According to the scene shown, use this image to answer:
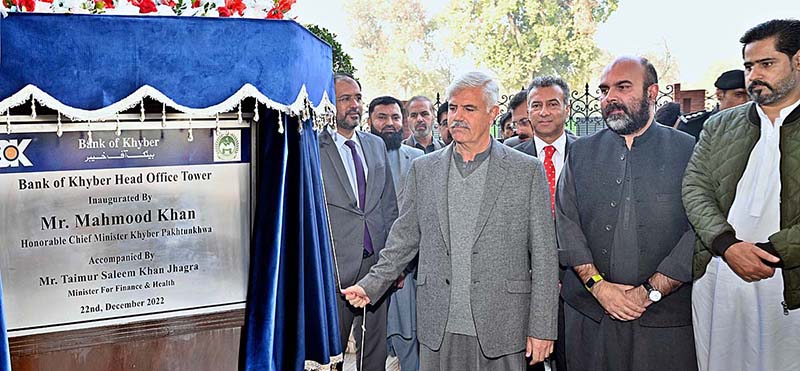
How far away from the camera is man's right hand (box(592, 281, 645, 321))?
297 centimetres

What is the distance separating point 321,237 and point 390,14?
2508 cm

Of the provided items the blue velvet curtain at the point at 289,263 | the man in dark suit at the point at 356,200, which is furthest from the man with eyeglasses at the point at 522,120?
the blue velvet curtain at the point at 289,263

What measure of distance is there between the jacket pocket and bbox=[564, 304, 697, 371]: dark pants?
594 millimetres

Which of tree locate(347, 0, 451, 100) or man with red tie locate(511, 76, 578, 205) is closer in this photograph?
man with red tie locate(511, 76, 578, 205)

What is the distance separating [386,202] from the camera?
12.9 feet

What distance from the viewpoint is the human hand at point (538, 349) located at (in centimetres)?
271

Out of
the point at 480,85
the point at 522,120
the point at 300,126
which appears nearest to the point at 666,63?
the point at 522,120

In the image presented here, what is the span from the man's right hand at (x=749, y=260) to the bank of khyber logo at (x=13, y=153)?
259 centimetres

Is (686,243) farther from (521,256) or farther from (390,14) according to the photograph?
(390,14)

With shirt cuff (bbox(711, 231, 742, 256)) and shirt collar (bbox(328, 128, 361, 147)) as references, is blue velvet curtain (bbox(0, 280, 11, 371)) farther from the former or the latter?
shirt cuff (bbox(711, 231, 742, 256))

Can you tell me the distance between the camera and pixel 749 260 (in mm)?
2723

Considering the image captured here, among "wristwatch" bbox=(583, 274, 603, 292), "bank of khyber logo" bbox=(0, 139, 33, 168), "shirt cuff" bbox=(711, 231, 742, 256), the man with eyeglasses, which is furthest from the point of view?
the man with eyeglasses

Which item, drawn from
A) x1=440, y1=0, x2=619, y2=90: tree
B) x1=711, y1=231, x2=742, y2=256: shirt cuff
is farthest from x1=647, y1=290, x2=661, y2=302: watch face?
x1=440, y1=0, x2=619, y2=90: tree

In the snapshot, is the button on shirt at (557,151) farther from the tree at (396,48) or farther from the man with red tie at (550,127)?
the tree at (396,48)
